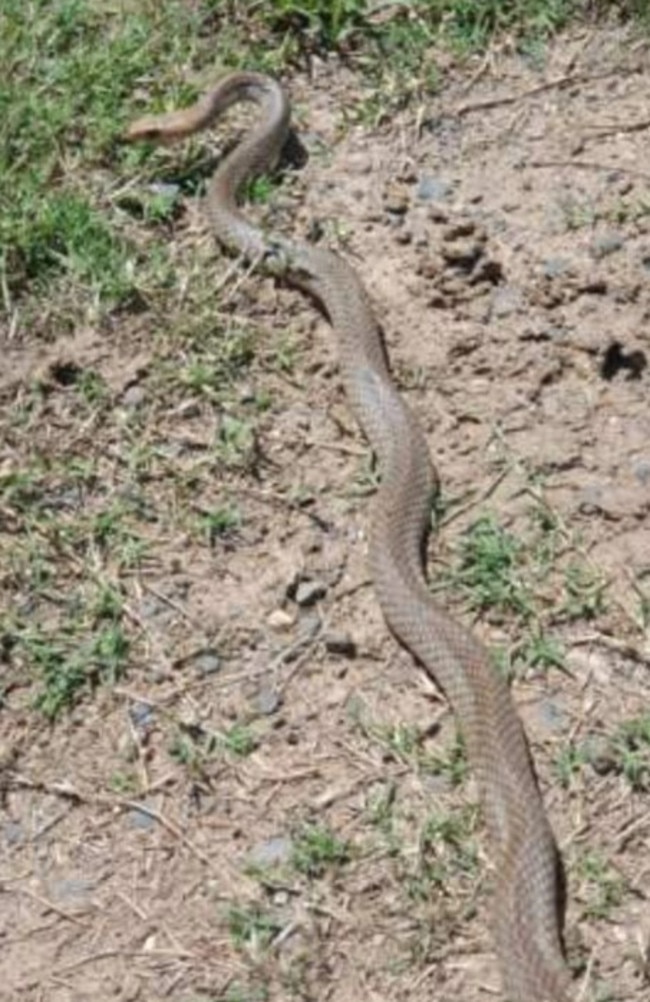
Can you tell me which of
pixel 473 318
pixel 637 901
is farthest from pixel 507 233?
pixel 637 901

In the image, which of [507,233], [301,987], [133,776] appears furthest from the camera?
[507,233]

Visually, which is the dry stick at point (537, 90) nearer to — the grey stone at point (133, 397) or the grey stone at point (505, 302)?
the grey stone at point (505, 302)

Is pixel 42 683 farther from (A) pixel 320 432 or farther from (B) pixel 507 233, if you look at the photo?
(B) pixel 507 233

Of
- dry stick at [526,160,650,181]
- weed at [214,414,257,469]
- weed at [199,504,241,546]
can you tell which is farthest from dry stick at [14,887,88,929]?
dry stick at [526,160,650,181]

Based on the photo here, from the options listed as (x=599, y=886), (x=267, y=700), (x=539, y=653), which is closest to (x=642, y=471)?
(x=539, y=653)

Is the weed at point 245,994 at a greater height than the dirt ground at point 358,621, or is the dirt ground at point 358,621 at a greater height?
the dirt ground at point 358,621

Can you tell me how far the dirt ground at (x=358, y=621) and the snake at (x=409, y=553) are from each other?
66 millimetres

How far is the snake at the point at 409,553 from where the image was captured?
5.08 meters


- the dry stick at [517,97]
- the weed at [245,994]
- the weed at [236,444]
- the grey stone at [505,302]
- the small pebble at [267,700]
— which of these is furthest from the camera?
the dry stick at [517,97]

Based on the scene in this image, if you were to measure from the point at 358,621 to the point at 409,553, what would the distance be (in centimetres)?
25

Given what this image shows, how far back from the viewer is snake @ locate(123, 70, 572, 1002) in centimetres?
508

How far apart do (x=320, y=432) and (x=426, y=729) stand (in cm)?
119

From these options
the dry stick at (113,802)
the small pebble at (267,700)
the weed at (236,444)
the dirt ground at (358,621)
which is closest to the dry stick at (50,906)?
the dirt ground at (358,621)

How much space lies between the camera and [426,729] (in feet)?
18.3
